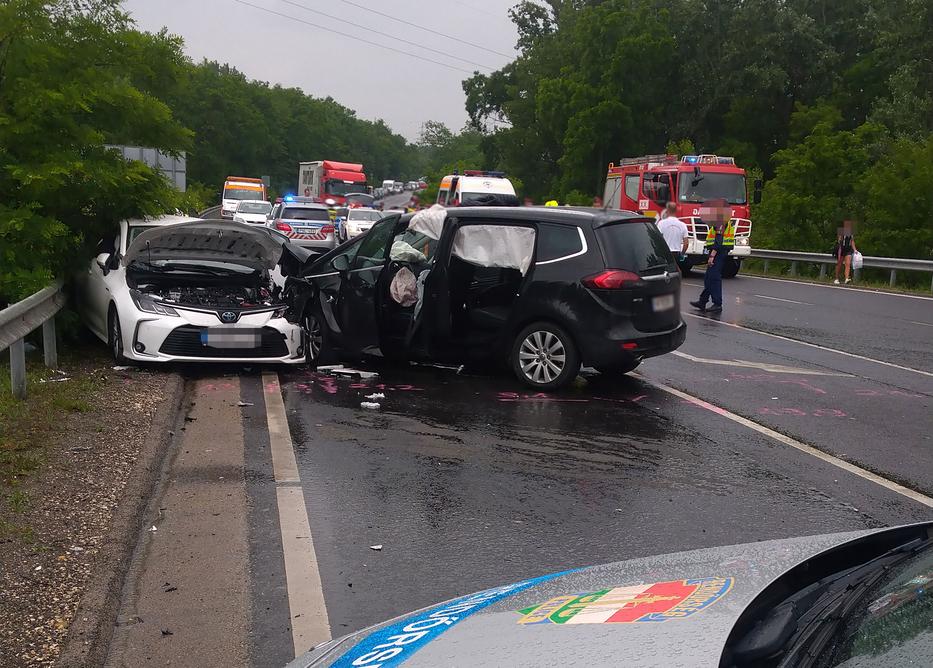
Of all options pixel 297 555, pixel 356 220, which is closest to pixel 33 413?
pixel 297 555

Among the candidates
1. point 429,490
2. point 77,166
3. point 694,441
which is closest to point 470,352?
point 694,441

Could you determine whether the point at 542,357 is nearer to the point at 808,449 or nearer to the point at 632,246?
the point at 632,246

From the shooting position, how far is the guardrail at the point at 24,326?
24.9ft

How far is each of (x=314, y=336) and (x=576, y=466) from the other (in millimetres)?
4448

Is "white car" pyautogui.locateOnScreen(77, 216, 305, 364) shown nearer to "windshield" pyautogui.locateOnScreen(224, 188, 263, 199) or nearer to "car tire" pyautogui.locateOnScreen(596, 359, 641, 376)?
"car tire" pyautogui.locateOnScreen(596, 359, 641, 376)

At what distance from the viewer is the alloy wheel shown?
927cm

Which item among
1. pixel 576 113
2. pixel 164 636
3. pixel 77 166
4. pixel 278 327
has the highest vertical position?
pixel 576 113

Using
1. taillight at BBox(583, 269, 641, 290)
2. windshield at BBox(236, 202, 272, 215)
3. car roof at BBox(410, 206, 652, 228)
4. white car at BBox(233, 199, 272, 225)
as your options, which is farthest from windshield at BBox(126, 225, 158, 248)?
windshield at BBox(236, 202, 272, 215)

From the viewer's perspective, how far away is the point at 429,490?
615 centimetres

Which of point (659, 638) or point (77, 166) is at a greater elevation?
point (77, 166)

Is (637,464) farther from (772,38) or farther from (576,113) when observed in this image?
(576,113)

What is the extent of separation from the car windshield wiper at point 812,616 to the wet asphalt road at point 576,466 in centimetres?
222

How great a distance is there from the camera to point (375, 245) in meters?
10.1

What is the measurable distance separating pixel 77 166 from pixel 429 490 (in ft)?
18.7
